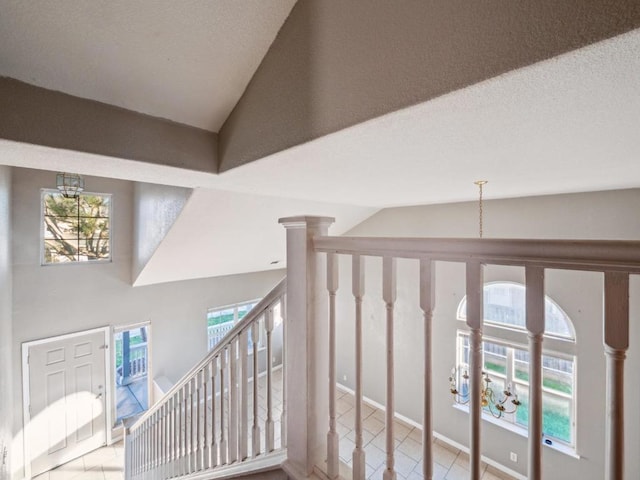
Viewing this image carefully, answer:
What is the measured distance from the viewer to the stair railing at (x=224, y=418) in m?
1.28

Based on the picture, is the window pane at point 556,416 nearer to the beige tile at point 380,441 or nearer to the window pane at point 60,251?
the beige tile at point 380,441

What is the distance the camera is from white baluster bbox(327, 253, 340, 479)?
952 mm

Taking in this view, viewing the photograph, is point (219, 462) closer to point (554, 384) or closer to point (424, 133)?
point (424, 133)

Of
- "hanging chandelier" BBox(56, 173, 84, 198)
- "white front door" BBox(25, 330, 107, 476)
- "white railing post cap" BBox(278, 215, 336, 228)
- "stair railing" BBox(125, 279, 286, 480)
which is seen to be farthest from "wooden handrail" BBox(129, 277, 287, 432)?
"white front door" BBox(25, 330, 107, 476)

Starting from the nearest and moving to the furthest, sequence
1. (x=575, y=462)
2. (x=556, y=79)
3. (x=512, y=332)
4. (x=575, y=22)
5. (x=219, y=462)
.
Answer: (x=575, y=22) → (x=556, y=79) → (x=219, y=462) → (x=575, y=462) → (x=512, y=332)

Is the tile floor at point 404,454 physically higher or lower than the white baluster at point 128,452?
lower

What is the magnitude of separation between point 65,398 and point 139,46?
492 cm

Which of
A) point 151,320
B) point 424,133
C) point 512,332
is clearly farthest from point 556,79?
point 151,320

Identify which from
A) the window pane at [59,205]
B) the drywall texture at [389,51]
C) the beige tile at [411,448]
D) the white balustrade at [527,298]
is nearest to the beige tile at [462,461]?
the beige tile at [411,448]

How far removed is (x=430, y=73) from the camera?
793mm

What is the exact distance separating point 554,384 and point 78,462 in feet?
20.7

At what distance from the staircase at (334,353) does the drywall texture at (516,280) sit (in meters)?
3.28

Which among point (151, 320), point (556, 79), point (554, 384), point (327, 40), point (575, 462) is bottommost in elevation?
point (575, 462)

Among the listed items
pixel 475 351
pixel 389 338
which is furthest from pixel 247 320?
pixel 475 351
